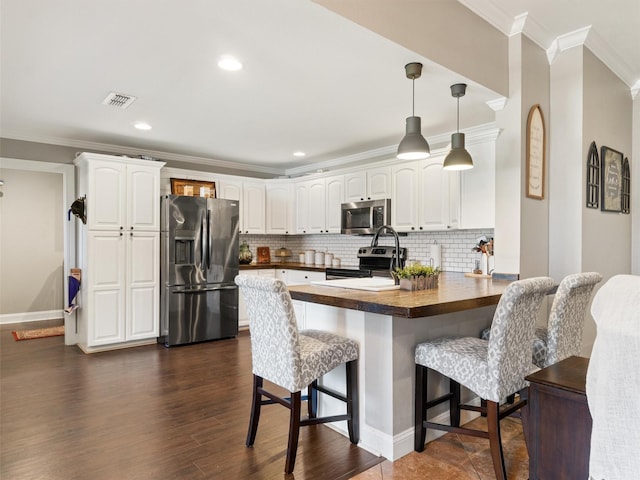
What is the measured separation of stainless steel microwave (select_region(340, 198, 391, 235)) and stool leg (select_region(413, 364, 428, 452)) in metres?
2.84

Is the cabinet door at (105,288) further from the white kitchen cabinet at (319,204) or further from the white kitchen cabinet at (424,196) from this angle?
the white kitchen cabinet at (424,196)

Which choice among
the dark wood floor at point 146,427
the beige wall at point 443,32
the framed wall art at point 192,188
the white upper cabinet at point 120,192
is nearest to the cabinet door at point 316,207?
the framed wall art at point 192,188

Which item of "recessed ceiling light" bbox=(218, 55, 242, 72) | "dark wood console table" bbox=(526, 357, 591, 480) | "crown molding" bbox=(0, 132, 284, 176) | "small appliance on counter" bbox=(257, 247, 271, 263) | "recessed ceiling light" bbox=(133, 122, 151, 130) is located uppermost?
"recessed ceiling light" bbox=(218, 55, 242, 72)

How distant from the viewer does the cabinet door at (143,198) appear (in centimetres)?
476

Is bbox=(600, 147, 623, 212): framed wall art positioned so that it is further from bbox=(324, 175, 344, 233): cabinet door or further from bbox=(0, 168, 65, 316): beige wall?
bbox=(0, 168, 65, 316): beige wall

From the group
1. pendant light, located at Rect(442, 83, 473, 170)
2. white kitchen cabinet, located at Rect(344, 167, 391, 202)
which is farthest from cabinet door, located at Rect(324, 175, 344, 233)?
pendant light, located at Rect(442, 83, 473, 170)

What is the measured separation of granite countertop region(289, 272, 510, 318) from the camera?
192cm

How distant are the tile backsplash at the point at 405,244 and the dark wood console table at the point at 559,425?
305 cm

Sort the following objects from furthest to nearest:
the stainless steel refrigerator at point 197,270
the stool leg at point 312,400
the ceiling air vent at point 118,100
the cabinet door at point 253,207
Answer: the cabinet door at point 253,207
the stainless steel refrigerator at point 197,270
the ceiling air vent at point 118,100
the stool leg at point 312,400

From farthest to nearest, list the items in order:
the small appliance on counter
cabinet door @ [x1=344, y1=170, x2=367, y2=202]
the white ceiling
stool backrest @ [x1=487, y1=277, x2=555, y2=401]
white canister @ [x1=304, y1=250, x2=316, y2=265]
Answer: the small appliance on counter → white canister @ [x1=304, y1=250, x2=316, y2=265] → cabinet door @ [x1=344, y1=170, x2=367, y2=202] → the white ceiling → stool backrest @ [x1=487, y1=277, x2=555, y2=401]

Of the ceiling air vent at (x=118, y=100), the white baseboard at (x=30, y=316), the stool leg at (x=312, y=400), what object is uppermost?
the ceiling air vent at (x=118, y=100)

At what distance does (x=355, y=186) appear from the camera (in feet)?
17.5

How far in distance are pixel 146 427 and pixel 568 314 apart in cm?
267

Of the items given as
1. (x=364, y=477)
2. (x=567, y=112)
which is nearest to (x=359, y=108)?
(x=567, y=112)
